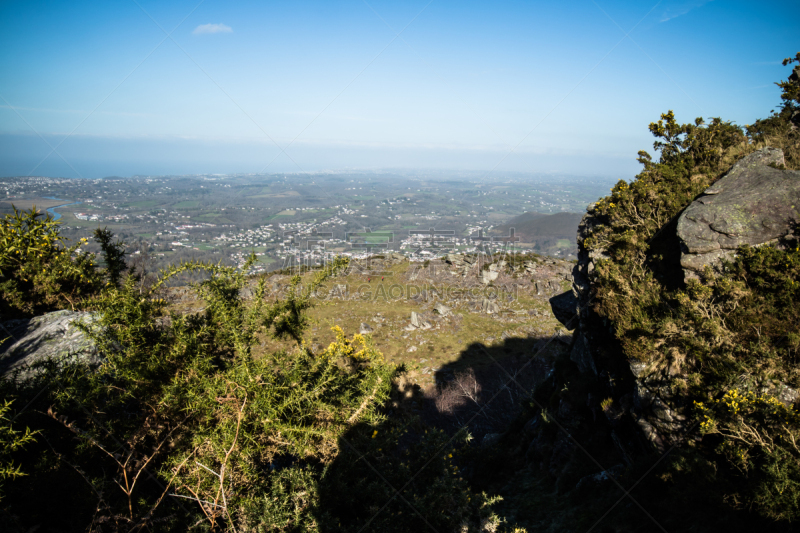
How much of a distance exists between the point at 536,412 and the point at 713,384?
7171 mm

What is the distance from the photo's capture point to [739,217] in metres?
7.13

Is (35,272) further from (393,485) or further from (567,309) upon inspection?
(567,309)

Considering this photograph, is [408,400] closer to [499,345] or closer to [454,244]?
[499,345]

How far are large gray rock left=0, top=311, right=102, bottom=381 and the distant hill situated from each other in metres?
54.9

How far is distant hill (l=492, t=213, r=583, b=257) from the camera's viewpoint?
5384 cm

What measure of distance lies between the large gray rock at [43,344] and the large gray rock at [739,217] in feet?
36.7

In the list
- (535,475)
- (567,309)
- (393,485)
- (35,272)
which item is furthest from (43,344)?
(567,309)

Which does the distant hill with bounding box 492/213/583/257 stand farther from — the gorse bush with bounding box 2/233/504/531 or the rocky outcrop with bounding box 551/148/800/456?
the gorse bush with bounding box 2/233/504/531

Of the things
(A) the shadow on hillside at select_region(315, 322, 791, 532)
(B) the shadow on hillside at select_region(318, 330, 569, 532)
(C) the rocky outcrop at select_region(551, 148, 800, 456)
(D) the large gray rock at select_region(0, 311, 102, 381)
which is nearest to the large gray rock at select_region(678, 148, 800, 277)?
(C) the rocky outcrop at select_region(551, 148, 800, 456)

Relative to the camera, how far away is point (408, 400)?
14469 mm

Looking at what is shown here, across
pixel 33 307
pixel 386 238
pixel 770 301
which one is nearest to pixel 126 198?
pixel 386 238

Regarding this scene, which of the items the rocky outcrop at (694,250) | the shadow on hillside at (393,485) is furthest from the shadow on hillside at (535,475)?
the rocky outcrop at (694,250)

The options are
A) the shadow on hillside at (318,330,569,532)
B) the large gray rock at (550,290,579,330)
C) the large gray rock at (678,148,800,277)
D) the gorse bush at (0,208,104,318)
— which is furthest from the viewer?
the large gray rock at (550,290,579,330)

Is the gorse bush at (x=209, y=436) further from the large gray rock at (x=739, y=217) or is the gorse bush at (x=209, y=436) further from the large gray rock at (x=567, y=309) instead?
the large gray rock at (x=567, y=309)
